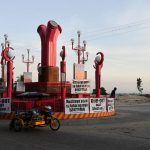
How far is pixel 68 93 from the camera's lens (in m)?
29.2

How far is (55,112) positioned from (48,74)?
23.8ft

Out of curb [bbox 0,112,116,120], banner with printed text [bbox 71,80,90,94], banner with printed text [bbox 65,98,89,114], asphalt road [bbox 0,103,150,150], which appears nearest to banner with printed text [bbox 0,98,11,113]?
curb [bbox 0,112,116,120]

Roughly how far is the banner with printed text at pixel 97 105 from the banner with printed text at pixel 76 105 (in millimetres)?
421


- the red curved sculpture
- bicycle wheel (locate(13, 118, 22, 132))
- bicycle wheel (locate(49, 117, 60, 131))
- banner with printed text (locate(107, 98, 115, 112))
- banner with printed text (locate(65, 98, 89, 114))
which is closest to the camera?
bicycle wheel (locate(13, 118, 22, 132))

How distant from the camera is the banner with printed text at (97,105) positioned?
2477 cm

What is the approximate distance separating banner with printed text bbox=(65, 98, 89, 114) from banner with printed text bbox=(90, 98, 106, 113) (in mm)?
421

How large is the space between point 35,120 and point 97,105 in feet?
30.3

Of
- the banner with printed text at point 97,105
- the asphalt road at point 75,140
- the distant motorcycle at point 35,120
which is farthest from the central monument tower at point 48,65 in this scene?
the asphalt road at point 75,140

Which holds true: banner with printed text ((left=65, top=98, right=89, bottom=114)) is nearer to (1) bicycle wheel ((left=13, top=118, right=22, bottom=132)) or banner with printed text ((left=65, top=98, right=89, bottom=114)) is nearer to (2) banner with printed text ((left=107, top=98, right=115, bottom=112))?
(2) banner with printed text ((left=107, top=98, right=115, bottom=112))

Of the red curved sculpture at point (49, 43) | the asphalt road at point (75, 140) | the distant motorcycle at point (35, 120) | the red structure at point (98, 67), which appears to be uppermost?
the red curved sculpture at point (49, 43)

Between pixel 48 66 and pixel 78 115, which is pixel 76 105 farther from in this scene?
pixel 48 66

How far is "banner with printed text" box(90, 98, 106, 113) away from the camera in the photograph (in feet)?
81.3

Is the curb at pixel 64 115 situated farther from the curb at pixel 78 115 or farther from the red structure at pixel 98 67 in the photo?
the red structure at pixel 98 67

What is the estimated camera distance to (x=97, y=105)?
2517cm
